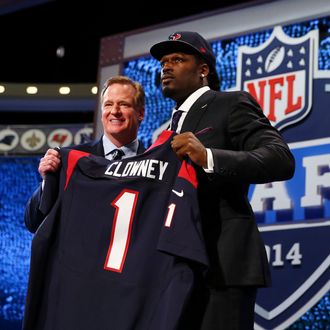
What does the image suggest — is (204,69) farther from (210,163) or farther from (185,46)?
(210,163)

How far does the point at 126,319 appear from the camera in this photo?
185 cm

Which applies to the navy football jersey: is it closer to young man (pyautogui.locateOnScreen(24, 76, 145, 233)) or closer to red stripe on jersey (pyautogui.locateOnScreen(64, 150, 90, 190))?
red stripe on jersey (pyautogui.locateOnScreen(64, 150, 90, 190))

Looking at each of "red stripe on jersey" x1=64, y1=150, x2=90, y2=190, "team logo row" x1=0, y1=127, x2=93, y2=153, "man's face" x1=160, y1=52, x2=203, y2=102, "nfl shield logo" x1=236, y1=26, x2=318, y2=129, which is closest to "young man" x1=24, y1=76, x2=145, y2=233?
"red stripe on jersey" x1=64, y1=150, x2=90, y2=190

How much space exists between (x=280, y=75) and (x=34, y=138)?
2621 mm

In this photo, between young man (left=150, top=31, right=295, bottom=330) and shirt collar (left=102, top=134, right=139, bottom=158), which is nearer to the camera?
young man (left=150, top=31, right=295, bottom=330)

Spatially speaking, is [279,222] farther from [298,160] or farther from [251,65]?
[251,65]

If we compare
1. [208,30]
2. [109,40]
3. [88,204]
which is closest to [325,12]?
[208,30]

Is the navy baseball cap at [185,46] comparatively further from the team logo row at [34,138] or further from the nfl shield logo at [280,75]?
the team logo row at [34,138]

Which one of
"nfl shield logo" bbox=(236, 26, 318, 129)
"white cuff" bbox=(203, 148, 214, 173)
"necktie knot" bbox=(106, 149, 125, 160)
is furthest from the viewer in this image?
"nfl shield logo" bbox=(236, 26, 318, 129)

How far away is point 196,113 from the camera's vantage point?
1927 millimetres

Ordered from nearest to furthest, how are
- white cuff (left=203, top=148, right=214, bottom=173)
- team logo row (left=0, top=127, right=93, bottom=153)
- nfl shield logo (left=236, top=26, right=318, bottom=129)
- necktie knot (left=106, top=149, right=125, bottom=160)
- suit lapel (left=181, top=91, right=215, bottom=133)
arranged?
white cuff (left=203, top=148, right=214, bottom=173) < suit lapel (left=181, top=91, right=215, bottom=133) < necktie knot (left=106, top=149, right=125, bottom=160) < nfl shield logo (left=236, top=26, right=318, bottom=129) < team logo row (left=0, top=127, right=93, bottom=153)

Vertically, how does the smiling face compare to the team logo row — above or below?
below

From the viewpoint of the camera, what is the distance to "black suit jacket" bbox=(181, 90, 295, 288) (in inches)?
69.7

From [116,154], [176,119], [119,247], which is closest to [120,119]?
[116,154]
